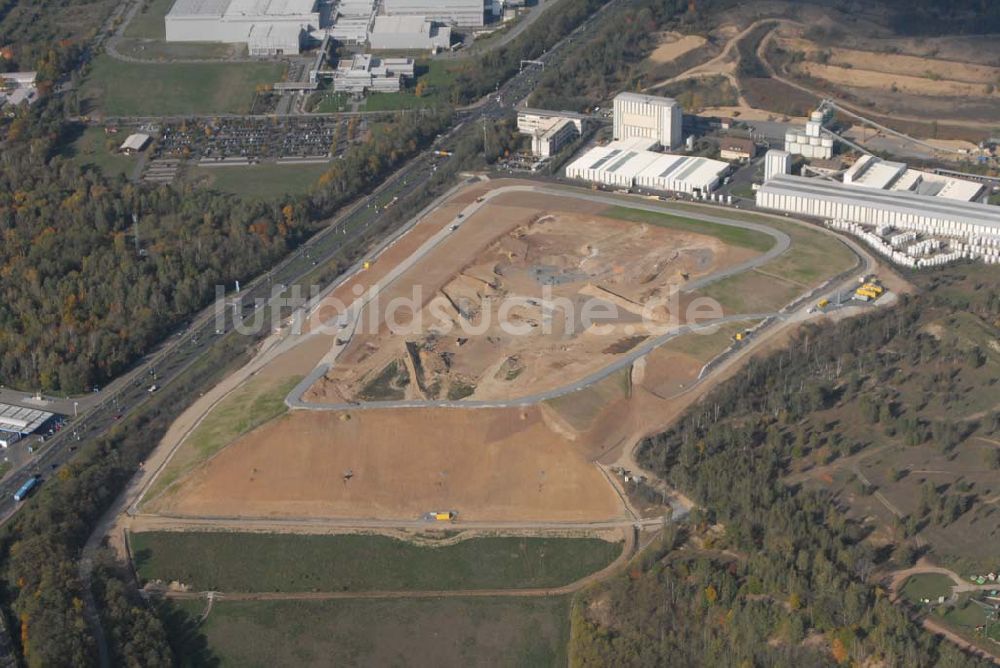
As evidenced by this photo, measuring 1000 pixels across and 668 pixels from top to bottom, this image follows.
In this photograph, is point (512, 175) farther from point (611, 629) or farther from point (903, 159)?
point (611, 629)

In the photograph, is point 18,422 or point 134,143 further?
point 134,143

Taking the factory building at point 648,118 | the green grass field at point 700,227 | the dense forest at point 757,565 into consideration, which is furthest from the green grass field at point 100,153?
the dense forest at point 757,565

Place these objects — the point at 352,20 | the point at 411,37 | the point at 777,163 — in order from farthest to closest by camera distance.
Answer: the point at 352,20 < the point at 411,37 < the point at 777,163

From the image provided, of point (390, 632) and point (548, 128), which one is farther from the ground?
point (548, 128)

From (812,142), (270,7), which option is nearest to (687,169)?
(812,142)

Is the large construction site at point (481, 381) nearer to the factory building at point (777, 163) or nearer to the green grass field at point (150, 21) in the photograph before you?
the factory building at point (777, 163)

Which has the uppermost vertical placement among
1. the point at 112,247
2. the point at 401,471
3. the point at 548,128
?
the point at 548,128

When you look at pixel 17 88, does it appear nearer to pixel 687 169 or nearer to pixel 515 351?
pixel 687 169
